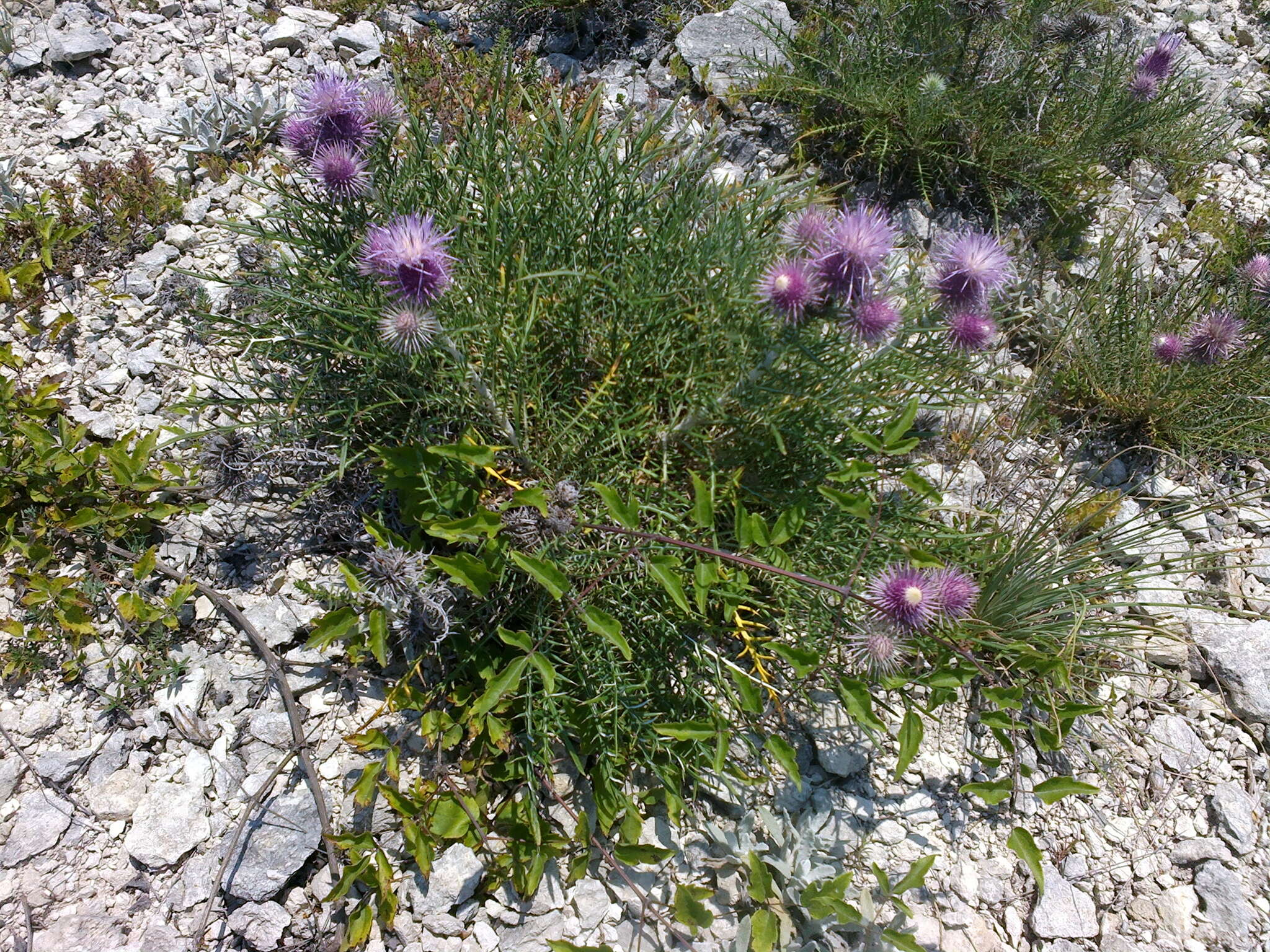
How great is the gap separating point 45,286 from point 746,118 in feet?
10.9

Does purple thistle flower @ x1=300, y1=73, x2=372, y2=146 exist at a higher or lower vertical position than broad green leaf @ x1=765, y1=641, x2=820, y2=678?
higher

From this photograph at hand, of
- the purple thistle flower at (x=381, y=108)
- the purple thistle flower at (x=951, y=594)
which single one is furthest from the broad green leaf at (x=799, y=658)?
the purple thistle flower at (x=381, y=108)

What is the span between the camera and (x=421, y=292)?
202cm

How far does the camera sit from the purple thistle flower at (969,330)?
2.15m

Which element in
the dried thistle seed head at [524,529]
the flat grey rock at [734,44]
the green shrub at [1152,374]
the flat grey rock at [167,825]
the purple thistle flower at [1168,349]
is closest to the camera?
the flat grey rock at [167,825]

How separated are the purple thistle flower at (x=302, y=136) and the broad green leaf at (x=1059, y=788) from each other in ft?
9.24

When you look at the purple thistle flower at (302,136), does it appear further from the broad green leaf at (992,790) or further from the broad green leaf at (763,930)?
the broad green leaf at (992,790)

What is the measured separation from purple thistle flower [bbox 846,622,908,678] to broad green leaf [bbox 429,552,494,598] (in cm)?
102

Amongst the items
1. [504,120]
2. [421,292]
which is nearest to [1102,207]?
[504,120]

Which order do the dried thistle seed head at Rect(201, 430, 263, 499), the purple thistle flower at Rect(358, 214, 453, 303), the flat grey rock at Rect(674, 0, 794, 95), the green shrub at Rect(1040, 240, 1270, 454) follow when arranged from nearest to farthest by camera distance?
the purple thistle flower at Rect(358, 214, 453, 303), the dried thistle seed head at Rect(201, 430, 263, 499), the green shrub at Rect(1040, 240, 1270, 454), the flat grey rock at Rect(674, 0, 794, 95)

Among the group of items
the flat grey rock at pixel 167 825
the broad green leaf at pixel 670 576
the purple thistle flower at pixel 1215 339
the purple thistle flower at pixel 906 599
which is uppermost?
the purple thistle flower at pixel 1215 339

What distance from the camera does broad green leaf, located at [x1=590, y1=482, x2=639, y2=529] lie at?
6.85ft

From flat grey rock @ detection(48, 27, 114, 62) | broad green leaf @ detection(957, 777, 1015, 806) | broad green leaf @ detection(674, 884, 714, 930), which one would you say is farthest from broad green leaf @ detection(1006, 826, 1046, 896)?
flat grey rock @ detection(48, 27, 114, 62)

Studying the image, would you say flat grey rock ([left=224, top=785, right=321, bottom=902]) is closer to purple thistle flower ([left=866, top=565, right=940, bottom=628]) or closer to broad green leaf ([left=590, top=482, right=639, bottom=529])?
broad green leaf ([left=590, top=482, right=639, bottom=529])
